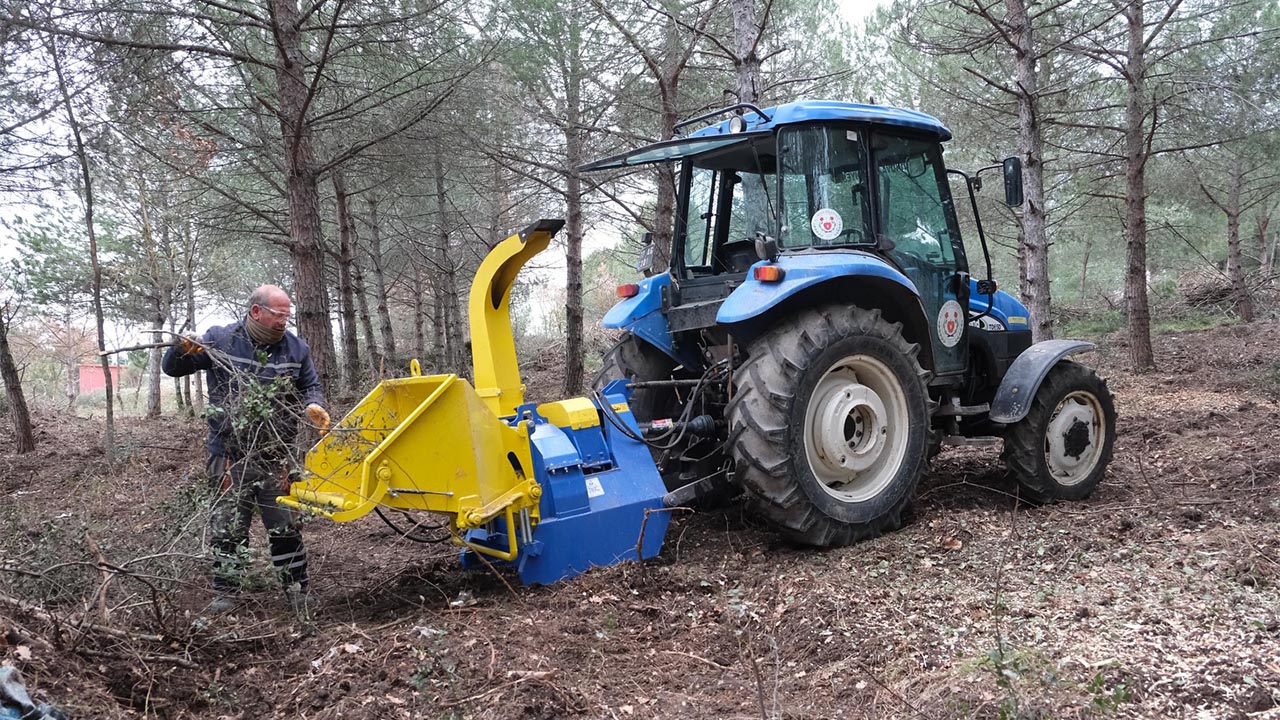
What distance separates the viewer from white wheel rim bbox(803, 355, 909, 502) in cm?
402

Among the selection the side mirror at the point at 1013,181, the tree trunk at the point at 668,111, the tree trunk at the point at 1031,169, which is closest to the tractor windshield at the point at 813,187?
Result: the side mirror at the point at 1013,181

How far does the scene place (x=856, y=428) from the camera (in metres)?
4.20

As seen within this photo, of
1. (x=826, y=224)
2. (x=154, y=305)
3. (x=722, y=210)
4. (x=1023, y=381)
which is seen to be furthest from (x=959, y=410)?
(x=154, y=305)

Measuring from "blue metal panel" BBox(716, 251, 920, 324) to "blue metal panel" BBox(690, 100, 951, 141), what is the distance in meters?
0.75

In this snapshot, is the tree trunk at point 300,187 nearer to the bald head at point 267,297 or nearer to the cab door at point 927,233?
the bald head at point 267,297

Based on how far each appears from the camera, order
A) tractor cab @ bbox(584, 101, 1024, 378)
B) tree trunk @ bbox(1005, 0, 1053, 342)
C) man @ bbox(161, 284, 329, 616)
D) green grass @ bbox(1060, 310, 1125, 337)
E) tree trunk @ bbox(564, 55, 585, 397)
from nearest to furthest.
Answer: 1. man @ bbox(161, 284, 329, 616)
2. tractor cab @ bbox(584, 101, 1024, 378)
3. tree trunk @ bbox(1005, 0, 1053, 342)
4. tree trunk @ bbox(564, 55, 585, 397)
5. green grass @ bbox(1060, 310, 1125, 337)

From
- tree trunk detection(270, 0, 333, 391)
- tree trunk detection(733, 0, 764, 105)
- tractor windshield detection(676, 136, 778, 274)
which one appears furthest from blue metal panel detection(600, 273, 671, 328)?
tree trunk detection(733, 0, 764, 105)

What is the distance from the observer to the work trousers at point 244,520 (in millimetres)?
3173

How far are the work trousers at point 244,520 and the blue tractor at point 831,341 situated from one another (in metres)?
1.82

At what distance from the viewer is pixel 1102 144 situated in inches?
547

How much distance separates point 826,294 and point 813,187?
62 cm

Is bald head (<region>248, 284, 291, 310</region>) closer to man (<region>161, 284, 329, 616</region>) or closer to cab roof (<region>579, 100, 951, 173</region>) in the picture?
man (<region>161, 284, 329, 616</region>)

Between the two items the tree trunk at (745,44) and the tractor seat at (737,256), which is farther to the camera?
the tree trunk at (745,44)

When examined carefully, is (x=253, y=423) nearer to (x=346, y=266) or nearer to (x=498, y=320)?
(x=498, y=320)
